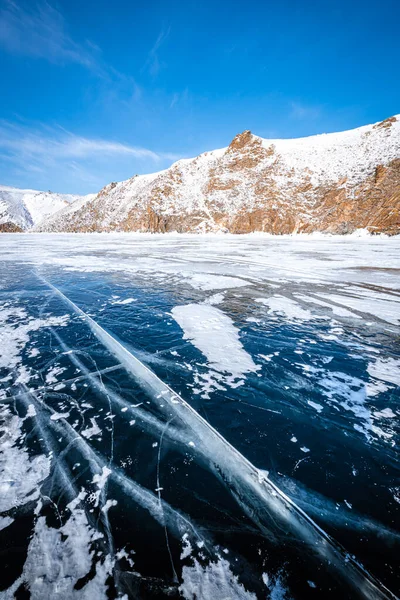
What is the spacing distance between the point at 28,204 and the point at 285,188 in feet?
614

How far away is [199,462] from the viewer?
1.61 meters

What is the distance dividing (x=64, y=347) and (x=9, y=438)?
1428 millimetres

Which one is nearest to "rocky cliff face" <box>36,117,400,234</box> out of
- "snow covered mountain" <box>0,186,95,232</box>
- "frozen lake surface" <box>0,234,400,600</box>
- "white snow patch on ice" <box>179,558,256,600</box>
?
"frozen lake surface" <box>0,234,400,600</box>

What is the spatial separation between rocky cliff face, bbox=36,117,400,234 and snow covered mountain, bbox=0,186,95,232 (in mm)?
125188

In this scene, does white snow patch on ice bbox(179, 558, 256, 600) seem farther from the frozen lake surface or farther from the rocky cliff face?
the rocky cliff face

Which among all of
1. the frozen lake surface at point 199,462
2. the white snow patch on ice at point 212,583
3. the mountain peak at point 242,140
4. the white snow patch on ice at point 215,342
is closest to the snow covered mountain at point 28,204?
the mountain peak at point 242,140

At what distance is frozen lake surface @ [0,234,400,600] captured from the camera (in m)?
1.09

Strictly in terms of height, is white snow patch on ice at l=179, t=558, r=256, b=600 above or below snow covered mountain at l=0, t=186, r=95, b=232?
below

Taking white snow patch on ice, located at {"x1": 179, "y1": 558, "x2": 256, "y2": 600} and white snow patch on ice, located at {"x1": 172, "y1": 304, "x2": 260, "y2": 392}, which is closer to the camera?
white snow patch on ice, located at {"x1": 179, "y1": 558, "x2": 256, "y2": 600}

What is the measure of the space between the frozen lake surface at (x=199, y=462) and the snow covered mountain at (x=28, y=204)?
7138 inches

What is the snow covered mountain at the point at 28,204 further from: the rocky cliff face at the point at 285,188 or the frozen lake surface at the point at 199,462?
the frozen lake surface at the point at 199,462

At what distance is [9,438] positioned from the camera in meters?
1.74

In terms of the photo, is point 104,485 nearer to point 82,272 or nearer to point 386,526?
point 386,526

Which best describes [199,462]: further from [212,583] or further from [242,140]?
[242,140]
